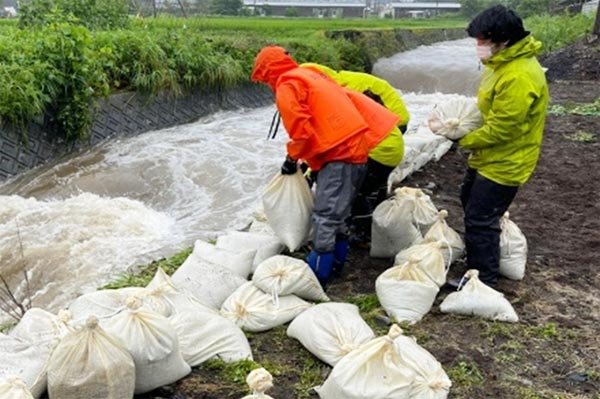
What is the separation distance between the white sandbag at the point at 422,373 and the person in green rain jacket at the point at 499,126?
1.13 m

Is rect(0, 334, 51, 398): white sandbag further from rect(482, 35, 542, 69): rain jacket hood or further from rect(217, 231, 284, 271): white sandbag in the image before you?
rect(482, 35, 542, 69): rain jacket hood

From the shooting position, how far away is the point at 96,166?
791 cm

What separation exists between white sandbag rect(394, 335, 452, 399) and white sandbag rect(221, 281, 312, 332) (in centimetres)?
74

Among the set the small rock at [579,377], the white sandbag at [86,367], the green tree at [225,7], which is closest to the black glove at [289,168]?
the white sandbag at [86,367]

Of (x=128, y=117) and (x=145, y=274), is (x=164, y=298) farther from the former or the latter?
(x=128, y=117)

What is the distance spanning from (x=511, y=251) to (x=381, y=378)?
1.65 m

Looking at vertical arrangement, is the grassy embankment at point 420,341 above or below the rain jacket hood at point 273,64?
below

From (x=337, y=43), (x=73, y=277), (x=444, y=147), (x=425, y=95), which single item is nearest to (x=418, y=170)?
(x=444, y=147)

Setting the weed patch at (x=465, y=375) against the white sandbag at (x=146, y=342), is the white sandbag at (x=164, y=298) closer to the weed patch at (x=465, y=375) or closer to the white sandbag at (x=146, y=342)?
the white sandbag at (x=146, y=342)

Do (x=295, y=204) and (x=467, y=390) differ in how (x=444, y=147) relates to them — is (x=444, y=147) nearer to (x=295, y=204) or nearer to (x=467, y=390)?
(x=295, y=204)

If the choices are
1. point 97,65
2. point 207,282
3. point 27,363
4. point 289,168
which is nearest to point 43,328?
point 27,363

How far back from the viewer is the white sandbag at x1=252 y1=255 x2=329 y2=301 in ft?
10.4

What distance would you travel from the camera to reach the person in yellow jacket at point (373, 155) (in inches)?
147

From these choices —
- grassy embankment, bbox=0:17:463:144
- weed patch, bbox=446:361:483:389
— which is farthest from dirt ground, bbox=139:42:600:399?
grassy embankment, bbox=0:17:463:144
